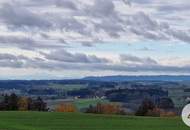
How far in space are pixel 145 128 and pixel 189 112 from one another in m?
22.5

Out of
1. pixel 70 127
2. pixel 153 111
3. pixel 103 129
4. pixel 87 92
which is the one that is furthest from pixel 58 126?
pixel 87 92

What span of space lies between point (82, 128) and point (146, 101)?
185 feet

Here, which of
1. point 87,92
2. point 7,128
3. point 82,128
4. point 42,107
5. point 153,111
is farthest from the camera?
point 87,92

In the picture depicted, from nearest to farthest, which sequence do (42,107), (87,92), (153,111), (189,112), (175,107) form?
1. (189,112)
2. (153,111)
3. (42,107)
4. (175,107)
5. (87,92)

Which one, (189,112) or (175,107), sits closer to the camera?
(189,112)

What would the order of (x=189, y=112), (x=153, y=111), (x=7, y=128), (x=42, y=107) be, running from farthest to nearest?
(x=42, y=107), (x=153, y=111), (x=7, y=128), (x=189, y=112)

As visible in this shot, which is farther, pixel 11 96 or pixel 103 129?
pixel 11 96

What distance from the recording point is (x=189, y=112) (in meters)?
14.2

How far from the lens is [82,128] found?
3553 centimetres

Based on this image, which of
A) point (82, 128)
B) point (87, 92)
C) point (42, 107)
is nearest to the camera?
point (82, 128)

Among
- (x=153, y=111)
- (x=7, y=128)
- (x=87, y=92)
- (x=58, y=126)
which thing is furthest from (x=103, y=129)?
(x=87, y=92)

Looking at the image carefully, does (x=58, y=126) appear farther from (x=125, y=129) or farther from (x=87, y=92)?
(x=87, y=92)

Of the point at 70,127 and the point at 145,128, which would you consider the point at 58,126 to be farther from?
the point at 145,128

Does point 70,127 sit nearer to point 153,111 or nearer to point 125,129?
point 125,129
